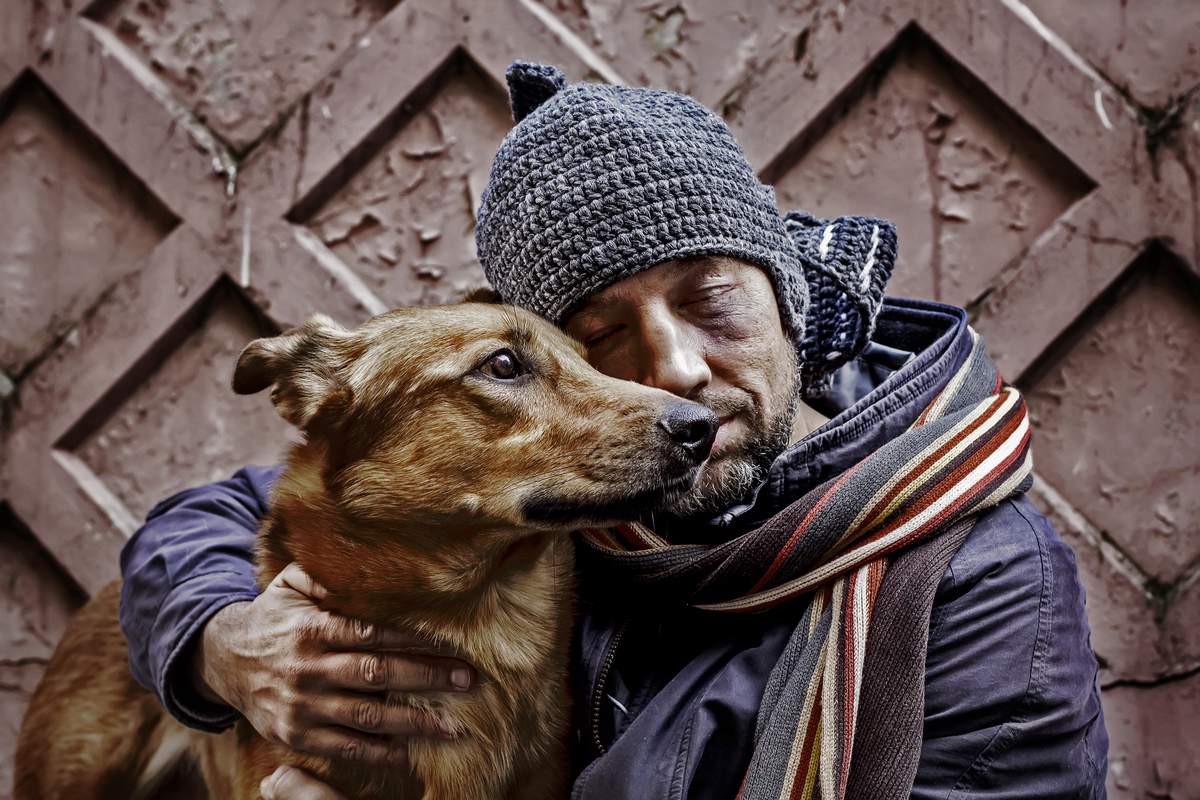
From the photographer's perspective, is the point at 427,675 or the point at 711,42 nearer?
the point at 427,675

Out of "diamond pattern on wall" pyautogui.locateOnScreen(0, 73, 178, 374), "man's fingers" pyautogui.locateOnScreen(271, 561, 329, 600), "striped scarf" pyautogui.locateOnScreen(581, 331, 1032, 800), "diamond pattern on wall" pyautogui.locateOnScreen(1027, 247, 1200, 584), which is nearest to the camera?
"striped scarf" pyautogui.locateOnScreen(581, 331, 1032, 800)

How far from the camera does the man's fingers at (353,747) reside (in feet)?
4.96

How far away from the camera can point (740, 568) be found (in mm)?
1487

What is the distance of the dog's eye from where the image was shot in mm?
1581

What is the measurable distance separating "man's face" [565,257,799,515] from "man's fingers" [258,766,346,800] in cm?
72

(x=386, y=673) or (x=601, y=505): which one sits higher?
(x=601, y=505)

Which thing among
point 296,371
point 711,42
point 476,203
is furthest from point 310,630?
point 711,42

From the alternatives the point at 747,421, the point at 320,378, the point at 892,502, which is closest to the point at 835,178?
the point at 747,421

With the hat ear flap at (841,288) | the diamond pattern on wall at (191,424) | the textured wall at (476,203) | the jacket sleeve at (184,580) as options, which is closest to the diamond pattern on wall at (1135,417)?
the textured wall at (476,203)

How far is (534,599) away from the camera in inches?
65.6

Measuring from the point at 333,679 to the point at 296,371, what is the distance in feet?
1.74

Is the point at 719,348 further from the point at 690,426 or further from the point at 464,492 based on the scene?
the point at 464,492

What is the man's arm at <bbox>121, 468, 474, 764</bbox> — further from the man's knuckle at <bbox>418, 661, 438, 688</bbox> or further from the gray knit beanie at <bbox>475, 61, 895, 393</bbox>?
the gray knit beanie at <bbox>475, 61, 895, 393</bbox>

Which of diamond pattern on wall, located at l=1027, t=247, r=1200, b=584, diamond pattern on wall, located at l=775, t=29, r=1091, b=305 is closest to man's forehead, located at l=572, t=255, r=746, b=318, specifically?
diamond pattern on wall, located at l=775, t=29, r=1091, b=305
